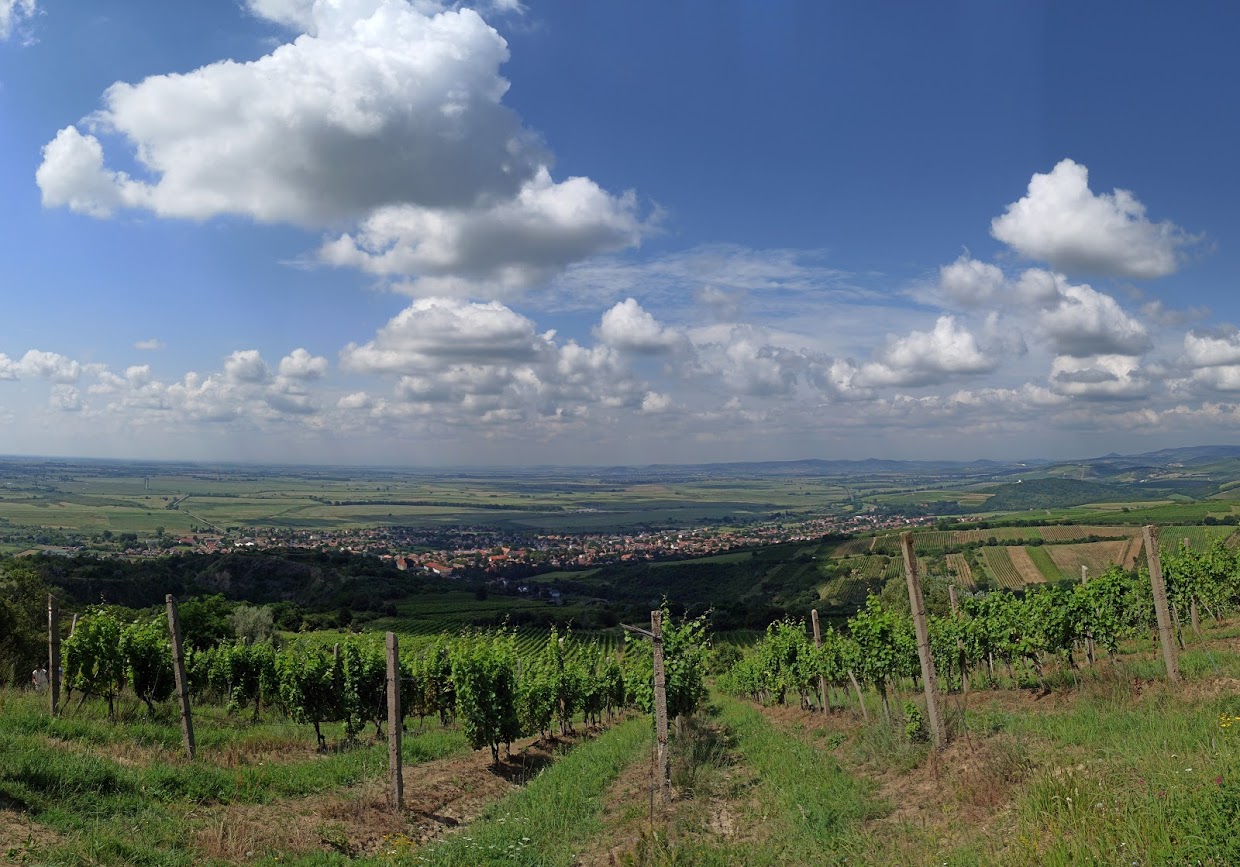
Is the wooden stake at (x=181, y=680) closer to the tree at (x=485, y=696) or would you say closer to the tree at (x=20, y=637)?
the tree at (x=485, y=696)

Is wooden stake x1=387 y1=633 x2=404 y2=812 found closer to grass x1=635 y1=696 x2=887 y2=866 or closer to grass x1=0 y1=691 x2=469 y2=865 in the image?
grass x1=0 y1=691 x2=469 y2=865

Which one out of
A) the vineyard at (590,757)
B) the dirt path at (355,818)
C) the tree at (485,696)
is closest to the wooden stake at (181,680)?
the vineyard at (590,757)

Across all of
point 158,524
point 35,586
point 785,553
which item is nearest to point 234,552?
point 35,586

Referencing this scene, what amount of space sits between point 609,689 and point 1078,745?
1966cm

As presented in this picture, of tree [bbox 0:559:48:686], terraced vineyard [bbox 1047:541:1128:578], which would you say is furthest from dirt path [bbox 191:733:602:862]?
terraced vineyard [bbox 1047:541:1128:578]

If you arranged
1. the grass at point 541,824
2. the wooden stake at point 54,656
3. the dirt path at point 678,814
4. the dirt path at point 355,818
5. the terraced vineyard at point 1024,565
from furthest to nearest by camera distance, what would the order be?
the terraced vineyard at point 1024,565
the wooden stake at point 54,656
the grass at point 541,824
the dirt path at point 678,814
the dirt path at point 355,818

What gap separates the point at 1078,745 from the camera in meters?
8.66

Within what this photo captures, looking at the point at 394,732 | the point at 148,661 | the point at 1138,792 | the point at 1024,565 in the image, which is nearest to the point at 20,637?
the point at 148,661

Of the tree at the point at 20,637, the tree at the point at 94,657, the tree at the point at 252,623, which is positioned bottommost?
the tree at the point at 252,623

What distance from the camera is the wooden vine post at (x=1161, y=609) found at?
11.5m

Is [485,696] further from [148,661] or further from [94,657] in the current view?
Answer: [94,657]

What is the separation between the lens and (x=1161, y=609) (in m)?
12.1

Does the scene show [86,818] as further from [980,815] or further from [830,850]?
[980,815]

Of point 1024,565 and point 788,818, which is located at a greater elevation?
point 788,818
